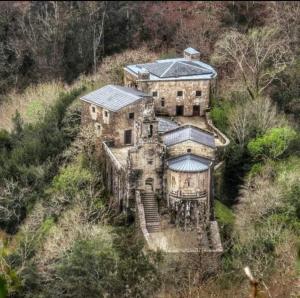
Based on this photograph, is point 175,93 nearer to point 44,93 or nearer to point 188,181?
point 44,93

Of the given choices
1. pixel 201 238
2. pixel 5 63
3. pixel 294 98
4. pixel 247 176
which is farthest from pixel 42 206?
pixel 5 63

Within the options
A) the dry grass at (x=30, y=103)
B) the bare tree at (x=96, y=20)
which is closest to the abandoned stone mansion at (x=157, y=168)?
the dry grass at (x=30, y=103)

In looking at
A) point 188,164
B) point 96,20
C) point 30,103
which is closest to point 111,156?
point 188,164

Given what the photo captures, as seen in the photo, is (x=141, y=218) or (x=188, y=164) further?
(x=188, y=164)

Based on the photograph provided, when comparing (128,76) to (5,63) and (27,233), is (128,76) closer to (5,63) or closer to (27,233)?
(27,233)

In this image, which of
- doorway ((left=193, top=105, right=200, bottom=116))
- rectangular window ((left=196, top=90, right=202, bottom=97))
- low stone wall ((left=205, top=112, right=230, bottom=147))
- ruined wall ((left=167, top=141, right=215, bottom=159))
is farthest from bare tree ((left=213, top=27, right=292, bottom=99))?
ruined wall ((left=167, top=141, right=215, bottom=159))

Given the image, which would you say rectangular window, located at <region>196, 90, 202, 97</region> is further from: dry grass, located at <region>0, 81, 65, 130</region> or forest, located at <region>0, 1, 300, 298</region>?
dry grass, located at <region>0, 81, 65, 130</region>

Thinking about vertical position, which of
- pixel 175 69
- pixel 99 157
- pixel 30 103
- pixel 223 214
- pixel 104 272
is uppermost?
pixel 175 69
